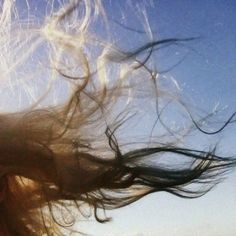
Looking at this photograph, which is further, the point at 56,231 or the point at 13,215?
the point at 56,231

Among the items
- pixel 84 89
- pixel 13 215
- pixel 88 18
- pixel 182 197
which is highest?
pixel 88 18

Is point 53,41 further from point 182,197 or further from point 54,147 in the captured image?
point 182,197

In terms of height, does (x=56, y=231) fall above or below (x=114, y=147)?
below

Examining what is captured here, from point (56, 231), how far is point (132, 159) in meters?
0.59

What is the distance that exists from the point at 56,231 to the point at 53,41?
0.95 m

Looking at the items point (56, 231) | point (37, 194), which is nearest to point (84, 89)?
point (37, 194)

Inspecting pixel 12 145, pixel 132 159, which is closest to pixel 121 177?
pixel 132 159

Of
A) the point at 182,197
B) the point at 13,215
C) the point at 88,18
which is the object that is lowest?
the point at 13,215

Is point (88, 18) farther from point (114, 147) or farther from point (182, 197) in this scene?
point (182, 197)

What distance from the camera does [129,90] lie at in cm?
284

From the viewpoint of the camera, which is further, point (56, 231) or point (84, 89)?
point (56, 231)

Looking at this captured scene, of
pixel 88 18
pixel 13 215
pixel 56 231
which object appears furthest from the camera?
pixel 56 231

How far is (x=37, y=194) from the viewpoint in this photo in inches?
114

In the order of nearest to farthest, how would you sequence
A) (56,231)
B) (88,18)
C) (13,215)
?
(88,18)
(13,215)
(56,231)
